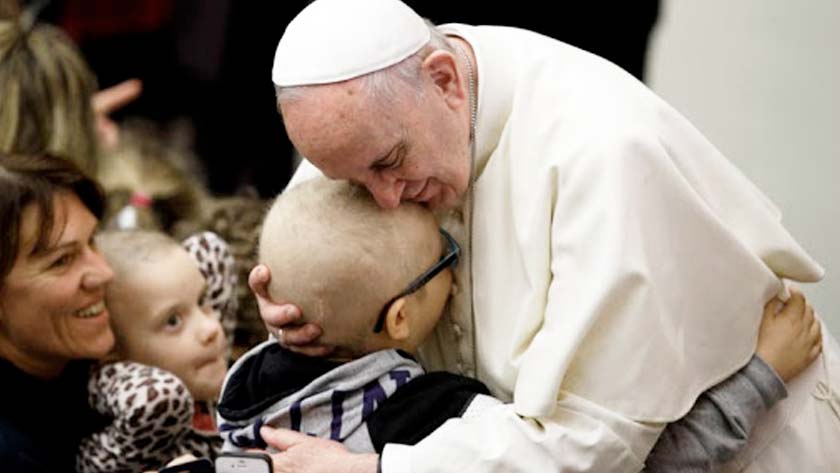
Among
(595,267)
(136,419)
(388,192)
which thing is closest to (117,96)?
(136,419)

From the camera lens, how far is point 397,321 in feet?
8.95

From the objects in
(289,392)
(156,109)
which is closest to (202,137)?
(156,109)

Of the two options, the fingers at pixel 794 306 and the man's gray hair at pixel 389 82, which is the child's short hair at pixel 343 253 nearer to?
the man's gray hair at pixel 389 82

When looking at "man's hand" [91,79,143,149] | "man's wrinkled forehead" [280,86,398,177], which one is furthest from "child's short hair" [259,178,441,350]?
"man's hand" [91,79,143,149]

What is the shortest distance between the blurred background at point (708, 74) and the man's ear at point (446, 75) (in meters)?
1.41

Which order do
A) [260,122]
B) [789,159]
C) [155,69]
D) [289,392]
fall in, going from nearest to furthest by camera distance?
[289,392] < [789,159] < [260,122] < [155,69]

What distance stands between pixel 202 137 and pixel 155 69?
0.42m

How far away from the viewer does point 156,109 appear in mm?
6234

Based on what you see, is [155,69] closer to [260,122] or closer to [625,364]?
[260,122]

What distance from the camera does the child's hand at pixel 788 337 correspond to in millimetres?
2756

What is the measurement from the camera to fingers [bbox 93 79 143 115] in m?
5.95

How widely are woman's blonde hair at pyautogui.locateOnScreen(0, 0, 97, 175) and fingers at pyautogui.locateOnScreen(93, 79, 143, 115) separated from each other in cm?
103

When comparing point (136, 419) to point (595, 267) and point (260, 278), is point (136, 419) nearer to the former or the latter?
point (260, 278)

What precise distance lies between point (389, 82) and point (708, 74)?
71.7 inches
